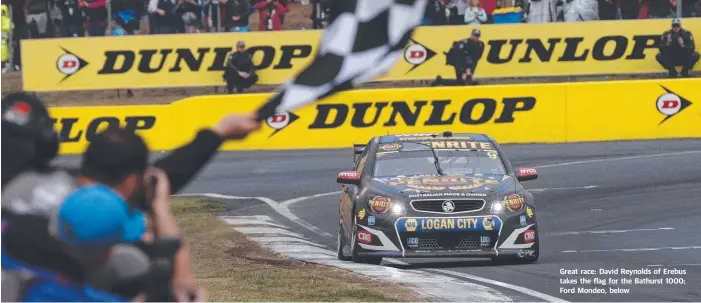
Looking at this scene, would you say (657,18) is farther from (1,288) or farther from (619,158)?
(1,288)

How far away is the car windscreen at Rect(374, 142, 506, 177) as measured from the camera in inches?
635

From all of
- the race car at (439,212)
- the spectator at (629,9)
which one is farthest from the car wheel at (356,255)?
the spectator at (629,9)

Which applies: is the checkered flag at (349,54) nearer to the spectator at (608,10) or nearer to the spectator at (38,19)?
the spectator at (608,10)

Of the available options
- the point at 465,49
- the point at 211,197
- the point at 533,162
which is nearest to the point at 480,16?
the point at 465,49

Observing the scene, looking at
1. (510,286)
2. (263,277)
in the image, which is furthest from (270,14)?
(510,286)

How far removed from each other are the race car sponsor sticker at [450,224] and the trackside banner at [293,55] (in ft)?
53.5

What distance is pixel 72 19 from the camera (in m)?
32.7

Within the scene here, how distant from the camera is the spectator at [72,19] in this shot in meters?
32.5

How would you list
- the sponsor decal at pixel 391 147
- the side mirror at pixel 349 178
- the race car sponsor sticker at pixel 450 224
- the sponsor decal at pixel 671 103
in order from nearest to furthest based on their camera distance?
the race car sponsor sticker at pixel 450 224 < the side mirror at pixel 349 178 < the sponsor decal at pixel 391 147 < the sponsor decal at pixel 671 103

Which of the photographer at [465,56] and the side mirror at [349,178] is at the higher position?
the photographer at [465,56]

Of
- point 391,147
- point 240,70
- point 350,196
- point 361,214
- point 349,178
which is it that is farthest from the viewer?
point 240,70

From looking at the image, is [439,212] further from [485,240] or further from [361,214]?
[361,214]

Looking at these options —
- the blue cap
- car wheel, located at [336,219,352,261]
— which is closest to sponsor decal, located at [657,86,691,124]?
car wheel, located at [336,219,352,261]

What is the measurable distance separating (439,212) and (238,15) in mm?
17659
